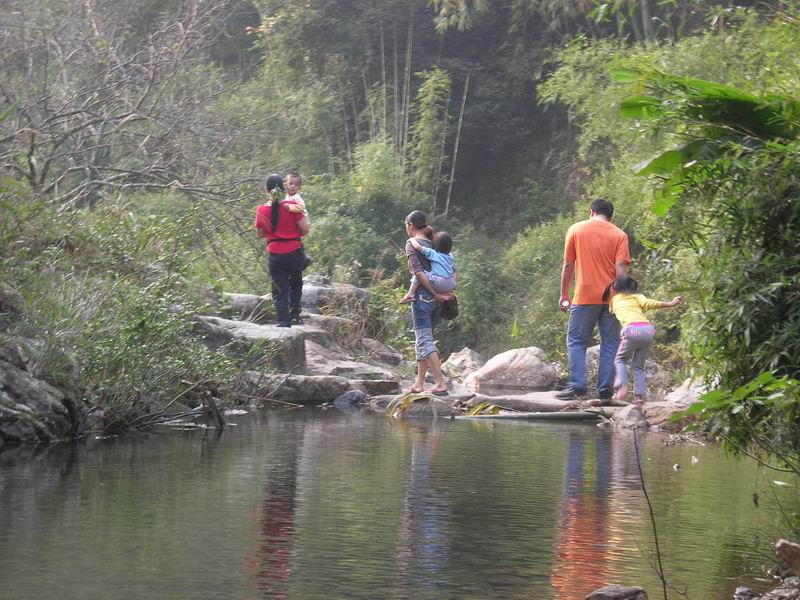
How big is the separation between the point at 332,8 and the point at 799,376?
30525 millimetres

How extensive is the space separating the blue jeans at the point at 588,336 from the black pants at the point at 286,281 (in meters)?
3.68

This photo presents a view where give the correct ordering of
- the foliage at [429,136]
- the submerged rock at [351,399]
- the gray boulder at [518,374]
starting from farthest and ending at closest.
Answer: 1. the foliage at [429,136]
2. the gray boulder at [518,374]
3. the submerged rock at [351,399]

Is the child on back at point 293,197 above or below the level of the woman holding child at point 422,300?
above

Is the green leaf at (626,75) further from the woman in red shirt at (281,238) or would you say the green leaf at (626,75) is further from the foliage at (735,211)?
the woman in red shirt at (281,238)

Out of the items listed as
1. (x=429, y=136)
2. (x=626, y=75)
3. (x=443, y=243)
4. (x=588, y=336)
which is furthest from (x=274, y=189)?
(x=429, y=136)

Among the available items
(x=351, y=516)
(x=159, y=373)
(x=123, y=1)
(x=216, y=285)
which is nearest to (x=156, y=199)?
(x=216, y=285)

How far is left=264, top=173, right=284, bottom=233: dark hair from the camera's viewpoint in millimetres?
15781

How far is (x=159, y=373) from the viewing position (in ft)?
36.1

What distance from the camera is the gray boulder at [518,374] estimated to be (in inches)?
750

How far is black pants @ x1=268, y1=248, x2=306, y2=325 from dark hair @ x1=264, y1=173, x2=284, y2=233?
0.38 metres

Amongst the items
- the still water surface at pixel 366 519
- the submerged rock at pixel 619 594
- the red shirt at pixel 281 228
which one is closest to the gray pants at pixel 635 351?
the still water surface at pixel 366 519

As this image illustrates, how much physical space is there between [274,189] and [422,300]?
2.50 meters

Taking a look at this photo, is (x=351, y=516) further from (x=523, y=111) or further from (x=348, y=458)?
(x=523, y=111)

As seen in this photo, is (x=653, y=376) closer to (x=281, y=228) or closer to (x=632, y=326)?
(x=632, y=326)
